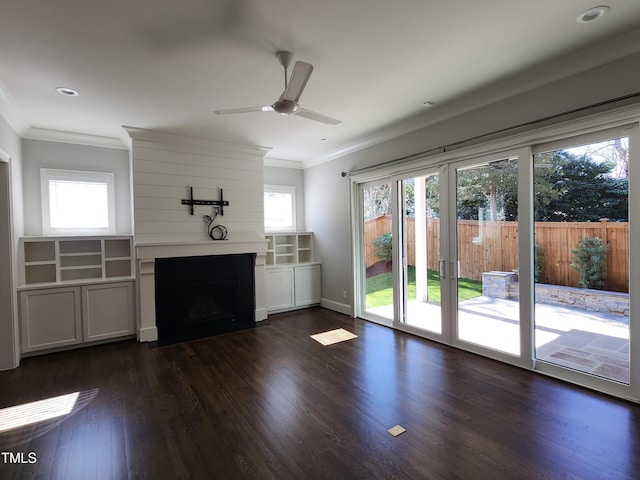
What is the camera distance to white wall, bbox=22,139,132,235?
13.9ft

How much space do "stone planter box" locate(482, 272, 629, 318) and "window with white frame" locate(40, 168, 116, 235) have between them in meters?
5.07

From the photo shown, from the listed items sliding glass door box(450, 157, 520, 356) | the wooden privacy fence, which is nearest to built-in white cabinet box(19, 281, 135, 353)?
the wooden privacy fence

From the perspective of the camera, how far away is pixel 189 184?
4711 millimetres

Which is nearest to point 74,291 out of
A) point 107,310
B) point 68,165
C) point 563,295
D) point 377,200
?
point 107,310

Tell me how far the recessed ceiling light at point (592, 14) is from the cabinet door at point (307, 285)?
4.70 m

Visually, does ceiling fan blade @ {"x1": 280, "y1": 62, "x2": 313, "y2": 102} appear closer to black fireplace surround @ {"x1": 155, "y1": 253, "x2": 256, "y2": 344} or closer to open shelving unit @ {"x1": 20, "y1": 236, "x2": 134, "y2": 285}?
black fireplace surround @ {"x1": 155, "y1": 253, "x2": 256, "y2": 344}

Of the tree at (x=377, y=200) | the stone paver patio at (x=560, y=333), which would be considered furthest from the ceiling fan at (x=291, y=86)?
the stone paver patio at (x=560, y=333)

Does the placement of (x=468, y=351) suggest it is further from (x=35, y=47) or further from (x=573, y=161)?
(x=35, y=47)

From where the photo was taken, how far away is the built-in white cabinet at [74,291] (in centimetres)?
389

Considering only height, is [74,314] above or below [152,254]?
below

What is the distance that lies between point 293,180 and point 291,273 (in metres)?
1.82

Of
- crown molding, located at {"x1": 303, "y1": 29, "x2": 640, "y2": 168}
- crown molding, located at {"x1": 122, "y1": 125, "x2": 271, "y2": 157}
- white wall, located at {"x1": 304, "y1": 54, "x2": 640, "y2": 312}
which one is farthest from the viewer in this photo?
crown molding, located at {"x1": 122, "y1": 125, "x2": 271, "y2": 157}

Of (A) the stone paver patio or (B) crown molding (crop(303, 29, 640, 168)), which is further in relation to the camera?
(A) the stone paver patio

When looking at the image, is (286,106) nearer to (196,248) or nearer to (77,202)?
(196,248)
